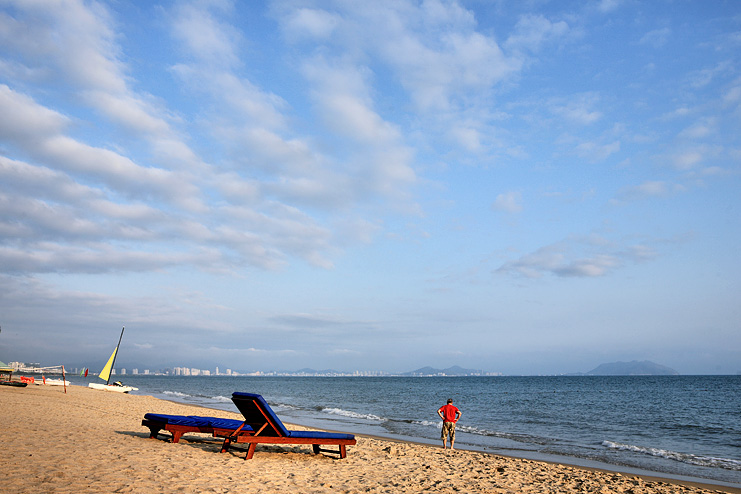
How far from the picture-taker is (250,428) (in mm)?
9492

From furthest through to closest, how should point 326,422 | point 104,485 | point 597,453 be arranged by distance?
point 326,422 < point 597,453 < point 104,485

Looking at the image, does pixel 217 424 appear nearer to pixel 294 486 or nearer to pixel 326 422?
pixel 294 486

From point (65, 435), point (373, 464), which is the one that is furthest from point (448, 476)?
point (65, 435)

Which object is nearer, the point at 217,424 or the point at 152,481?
the point at 152,481

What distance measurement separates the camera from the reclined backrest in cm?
864

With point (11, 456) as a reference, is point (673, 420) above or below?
below

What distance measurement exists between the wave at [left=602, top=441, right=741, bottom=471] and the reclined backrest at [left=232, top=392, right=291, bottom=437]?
1192cm

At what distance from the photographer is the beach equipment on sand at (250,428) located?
8742mm

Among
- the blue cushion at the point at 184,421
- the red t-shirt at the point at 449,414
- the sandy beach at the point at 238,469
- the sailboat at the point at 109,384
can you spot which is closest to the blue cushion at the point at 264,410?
the sandy beach at the point at 238,469

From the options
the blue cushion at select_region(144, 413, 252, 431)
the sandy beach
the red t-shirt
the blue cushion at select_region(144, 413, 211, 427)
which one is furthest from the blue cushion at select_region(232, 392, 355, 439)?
the red t-shirt

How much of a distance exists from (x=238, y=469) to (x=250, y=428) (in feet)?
4.77

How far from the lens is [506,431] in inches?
790

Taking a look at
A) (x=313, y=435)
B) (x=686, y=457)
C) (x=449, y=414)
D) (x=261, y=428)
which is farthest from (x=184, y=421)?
(x=686, y=457)

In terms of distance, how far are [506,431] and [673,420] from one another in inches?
496
